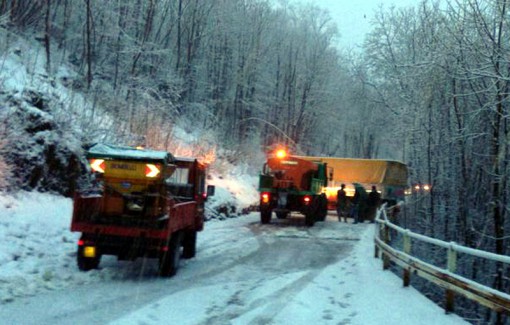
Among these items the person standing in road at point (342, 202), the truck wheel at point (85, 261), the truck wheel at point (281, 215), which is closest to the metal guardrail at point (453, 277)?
the truck wheel at point (85, 261)

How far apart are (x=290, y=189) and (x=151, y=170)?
13.6 metres

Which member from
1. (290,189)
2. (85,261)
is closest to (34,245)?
(85,261)

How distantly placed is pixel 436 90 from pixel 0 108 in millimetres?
13719

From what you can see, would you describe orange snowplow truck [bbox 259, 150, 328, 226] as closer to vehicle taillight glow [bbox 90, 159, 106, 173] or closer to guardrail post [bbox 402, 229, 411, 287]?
guardrail post [bbox 402, 229, 411, 287]

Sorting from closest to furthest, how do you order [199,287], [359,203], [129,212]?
[199,287] → [129,212] → [359,203]

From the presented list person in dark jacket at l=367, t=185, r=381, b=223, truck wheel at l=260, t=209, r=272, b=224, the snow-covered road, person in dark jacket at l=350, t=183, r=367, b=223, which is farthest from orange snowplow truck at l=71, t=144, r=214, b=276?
person in dark jacket at l=367, t=185, r=381, b=223

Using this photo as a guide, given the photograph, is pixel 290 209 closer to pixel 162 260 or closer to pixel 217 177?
pixel 217 177

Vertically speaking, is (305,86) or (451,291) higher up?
(305,86)

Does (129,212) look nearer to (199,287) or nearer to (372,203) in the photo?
(199,287)

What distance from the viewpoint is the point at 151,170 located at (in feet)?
33.8

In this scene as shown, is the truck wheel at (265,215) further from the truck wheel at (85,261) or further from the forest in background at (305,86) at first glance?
the truck wheel at (85,261)

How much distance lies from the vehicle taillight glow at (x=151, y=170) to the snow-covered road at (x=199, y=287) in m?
1.95

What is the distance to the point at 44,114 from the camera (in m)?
16.3

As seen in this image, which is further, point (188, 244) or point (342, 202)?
point (342, 202)
